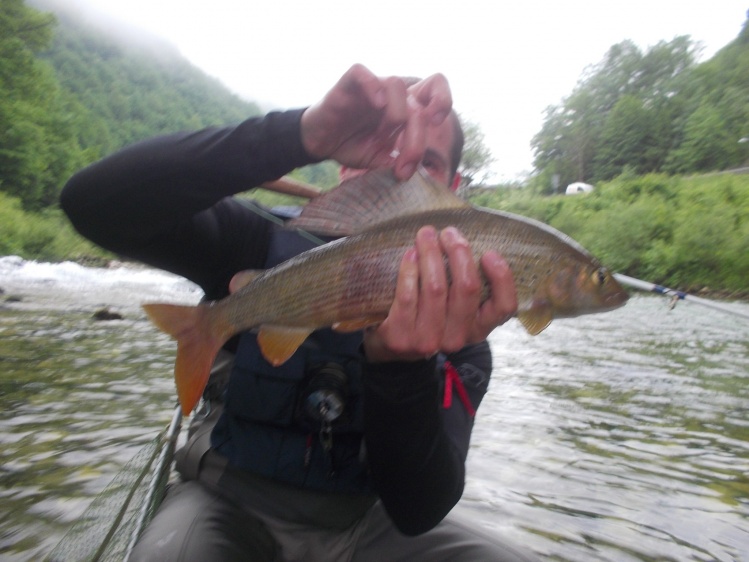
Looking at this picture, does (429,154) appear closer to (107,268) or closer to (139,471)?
(139,471)

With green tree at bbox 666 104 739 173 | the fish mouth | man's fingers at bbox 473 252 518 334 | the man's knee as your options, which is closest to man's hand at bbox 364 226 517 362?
man's fingers at bbox 473 252 518 334

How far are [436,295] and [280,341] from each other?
0.51 meters

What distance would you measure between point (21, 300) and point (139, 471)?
12.9 m

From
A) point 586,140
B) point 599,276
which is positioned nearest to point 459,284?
point 599,276

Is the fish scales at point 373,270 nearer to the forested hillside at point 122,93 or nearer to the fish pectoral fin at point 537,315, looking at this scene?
the fish pectoral fin at point 537,315

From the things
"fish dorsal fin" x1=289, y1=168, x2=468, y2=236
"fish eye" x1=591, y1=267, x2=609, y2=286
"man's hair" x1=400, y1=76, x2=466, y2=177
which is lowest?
"fish eye" x1=591, y1=267, x2=609, y2=286

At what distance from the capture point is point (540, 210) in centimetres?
4438

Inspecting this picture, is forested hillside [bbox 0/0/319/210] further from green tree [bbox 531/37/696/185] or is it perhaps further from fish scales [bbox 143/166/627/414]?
green tree [bbox 531/37/696/185]

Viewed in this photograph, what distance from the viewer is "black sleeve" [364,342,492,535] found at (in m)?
1.65

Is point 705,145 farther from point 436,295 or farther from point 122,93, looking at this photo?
point 122,93

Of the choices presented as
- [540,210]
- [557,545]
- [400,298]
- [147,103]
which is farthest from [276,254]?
[147,103]

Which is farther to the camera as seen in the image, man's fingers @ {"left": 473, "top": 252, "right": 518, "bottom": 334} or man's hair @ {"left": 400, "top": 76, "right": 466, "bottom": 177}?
man's hair @ {"left": 400, "top": 76, "right": 466, "bottom": 177}

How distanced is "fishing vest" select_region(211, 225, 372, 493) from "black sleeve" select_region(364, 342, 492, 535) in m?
0.27

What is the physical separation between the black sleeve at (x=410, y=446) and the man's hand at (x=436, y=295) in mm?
106
